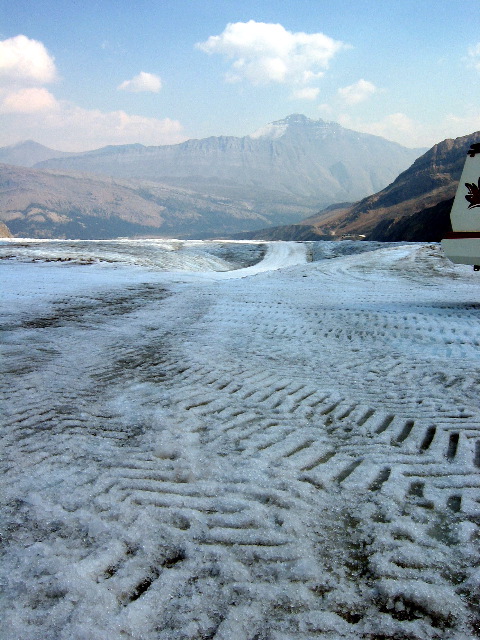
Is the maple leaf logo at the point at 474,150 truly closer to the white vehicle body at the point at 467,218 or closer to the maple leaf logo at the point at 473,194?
the white vehicle body at the point at 467,218

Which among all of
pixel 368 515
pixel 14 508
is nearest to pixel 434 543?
pixel 368 515

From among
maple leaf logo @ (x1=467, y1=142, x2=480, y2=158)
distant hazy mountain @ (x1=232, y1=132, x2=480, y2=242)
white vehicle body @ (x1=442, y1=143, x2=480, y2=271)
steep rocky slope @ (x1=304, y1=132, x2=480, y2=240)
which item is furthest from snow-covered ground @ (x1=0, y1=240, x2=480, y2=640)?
steep rocky slope @ (x1=304, y1=132, x2=480, y2=240)

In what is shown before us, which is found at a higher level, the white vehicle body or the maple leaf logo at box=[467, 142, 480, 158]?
the maple leaf logo at box=[467, 142, 480, 158]

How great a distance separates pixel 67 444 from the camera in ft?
11.3

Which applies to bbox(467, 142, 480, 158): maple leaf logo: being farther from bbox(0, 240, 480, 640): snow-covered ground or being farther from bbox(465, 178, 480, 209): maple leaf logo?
bbox(0, 240, 480, 640): snow-covered ground

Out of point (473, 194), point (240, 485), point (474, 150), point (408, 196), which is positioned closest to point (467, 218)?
point (473, 194)

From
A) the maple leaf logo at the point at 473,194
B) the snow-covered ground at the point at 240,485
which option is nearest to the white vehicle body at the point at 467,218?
the maple leaf logo at the point at 473,194

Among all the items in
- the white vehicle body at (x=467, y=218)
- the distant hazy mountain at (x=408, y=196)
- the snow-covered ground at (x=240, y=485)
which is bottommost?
the snow-covered ground at (x=240, y=485)

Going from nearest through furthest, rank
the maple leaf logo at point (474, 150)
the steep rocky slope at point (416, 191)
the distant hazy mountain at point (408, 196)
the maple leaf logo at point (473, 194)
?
the maple leaf logo at point (474, 150) < the maple leaf logo at point (473, 194) < the distant hazy mountain at point (408, 196) < the steep rocky slope at point (416, 191)

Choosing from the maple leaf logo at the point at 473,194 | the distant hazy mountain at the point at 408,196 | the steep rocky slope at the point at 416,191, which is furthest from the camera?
the steep rocky slope at the point at 416,191

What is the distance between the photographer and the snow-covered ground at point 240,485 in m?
2.01

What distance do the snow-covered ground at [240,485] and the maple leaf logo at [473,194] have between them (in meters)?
3.23

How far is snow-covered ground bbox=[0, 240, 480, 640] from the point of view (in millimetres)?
2010

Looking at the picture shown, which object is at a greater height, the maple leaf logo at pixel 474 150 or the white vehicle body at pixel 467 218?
the maple leaf logo at pixel 474 150
